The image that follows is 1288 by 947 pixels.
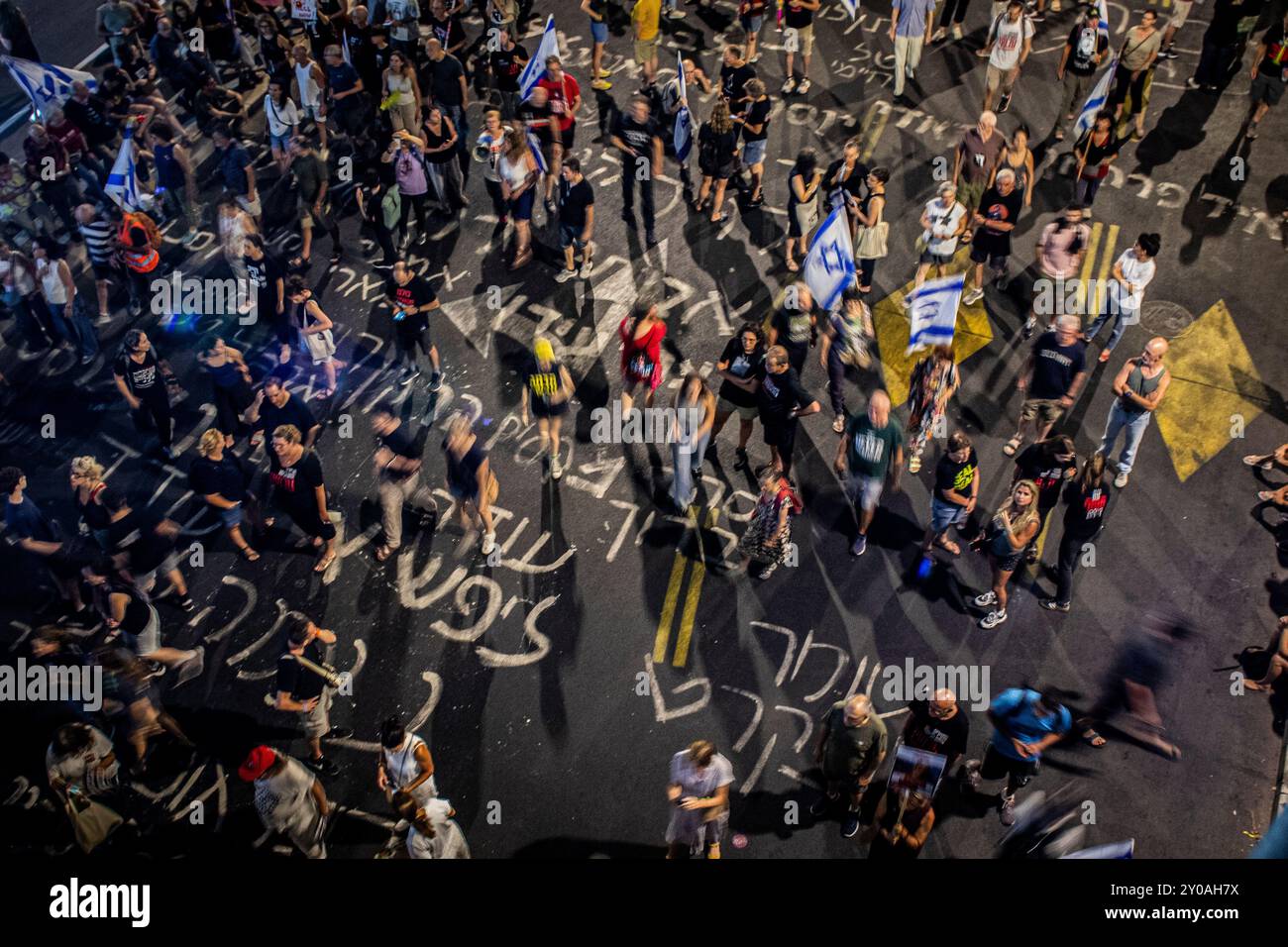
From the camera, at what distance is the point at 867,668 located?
10.7 m

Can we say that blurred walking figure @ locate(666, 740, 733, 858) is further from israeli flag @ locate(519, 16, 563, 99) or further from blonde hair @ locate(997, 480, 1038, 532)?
israeli flag @ locate(519, 16, 563, 99)

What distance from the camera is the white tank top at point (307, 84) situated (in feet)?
55.6

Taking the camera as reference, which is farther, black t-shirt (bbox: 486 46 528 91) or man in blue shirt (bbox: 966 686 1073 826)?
black t-shirt (bbox: 486 46 528 91)

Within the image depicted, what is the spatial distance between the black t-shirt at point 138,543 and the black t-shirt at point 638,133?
328 inches

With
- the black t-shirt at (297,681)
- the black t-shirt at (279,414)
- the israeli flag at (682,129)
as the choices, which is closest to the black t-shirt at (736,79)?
the israeli flag at (682,129)

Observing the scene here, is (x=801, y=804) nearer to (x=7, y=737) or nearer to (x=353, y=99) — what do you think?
(x=7, y=737)

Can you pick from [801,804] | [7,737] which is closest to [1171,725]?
[801,804]

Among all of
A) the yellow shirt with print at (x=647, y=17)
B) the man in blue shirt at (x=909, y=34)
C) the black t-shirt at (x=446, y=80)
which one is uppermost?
the yellow shirt with print at (x=647, y=17)

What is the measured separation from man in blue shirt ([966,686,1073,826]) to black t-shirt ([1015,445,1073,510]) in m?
2.48

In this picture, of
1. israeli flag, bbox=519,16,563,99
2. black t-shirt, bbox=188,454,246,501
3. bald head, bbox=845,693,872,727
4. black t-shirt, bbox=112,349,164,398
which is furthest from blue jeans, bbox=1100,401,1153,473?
black t-shirt, bbox=112,349,164,398

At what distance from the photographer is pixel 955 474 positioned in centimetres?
1062

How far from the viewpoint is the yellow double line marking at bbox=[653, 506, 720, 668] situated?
10953 mm

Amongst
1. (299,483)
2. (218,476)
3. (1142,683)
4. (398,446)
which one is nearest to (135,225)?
(218,476)

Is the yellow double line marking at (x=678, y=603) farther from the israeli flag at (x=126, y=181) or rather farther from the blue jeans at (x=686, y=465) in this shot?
the israeli flag at (x=126, y=181)
